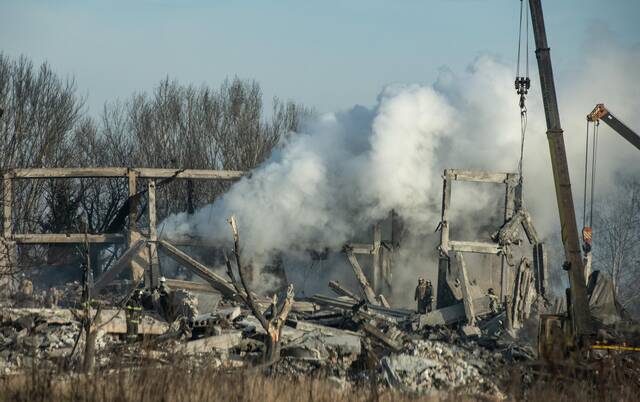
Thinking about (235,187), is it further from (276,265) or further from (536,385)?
(536,385)

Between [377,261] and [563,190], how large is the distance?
11.4 m

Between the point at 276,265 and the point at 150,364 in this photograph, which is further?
the point at 276,265

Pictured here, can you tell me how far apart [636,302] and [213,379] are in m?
28.0

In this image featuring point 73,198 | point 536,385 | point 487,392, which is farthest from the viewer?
point 73,198

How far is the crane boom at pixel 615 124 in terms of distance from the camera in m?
25.2

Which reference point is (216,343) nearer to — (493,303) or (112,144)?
(493,303)

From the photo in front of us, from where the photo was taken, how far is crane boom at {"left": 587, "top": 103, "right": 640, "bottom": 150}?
82.8ft

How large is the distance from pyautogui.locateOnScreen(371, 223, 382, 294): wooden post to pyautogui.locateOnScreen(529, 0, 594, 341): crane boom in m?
10.9

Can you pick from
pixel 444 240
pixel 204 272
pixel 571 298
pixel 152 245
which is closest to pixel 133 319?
pixel 204 272

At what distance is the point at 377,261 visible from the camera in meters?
30.3

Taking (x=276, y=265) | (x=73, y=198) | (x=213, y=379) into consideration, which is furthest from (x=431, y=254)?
(x=213, y=379)

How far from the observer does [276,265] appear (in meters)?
30.7

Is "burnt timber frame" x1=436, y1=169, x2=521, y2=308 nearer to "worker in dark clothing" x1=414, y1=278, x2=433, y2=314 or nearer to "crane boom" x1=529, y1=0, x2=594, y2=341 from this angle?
"worker in dark clothing" x1=414, y1=278, x2=433, y2=314

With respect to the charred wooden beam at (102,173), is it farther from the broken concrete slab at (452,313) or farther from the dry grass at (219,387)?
the dry grass at (219,387)
